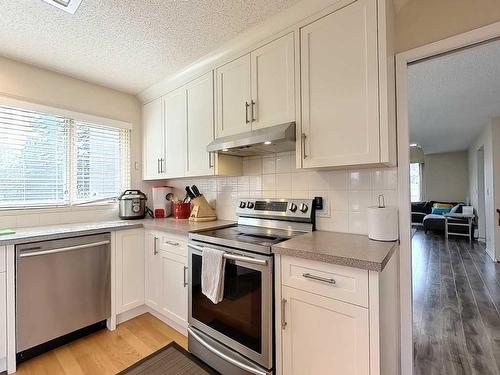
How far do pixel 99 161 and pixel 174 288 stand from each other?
1.60 meters

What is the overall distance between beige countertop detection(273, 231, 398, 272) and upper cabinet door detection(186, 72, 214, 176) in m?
1.08

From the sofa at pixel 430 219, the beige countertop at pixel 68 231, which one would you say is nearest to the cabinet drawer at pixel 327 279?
the beige countertop at pixel 68 231

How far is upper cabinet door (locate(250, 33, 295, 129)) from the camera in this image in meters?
1.63

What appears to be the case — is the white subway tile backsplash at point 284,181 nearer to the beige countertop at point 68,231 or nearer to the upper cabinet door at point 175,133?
the beige countertop at point 68,231

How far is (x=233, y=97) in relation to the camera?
196 cm

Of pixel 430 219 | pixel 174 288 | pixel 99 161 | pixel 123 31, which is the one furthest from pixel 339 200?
pixel 430 219

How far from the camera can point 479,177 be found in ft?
19.5


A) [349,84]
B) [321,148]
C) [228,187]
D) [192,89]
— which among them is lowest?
[228,187]

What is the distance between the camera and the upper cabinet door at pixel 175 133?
2416 mm

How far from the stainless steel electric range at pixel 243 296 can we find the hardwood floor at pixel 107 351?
393mm

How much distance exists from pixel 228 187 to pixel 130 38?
4.67 ft

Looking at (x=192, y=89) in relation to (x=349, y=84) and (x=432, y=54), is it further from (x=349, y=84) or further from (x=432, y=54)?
(x=432, y=54)

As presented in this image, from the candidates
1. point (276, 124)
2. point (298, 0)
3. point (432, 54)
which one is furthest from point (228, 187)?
point (432, 54)

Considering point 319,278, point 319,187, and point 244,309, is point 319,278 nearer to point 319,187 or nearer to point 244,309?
point 244,309
